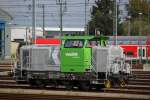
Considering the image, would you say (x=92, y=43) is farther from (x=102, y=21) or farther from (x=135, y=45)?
(x=102, y=21)

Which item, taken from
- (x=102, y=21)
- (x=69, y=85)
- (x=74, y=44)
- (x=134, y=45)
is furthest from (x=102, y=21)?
(x=74, y=44)

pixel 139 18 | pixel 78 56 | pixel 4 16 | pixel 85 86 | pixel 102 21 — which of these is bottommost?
pixel 85 86

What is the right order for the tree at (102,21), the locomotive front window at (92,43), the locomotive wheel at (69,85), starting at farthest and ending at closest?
the tree at (102,21) < the locomotive wheel at (69,85) < the locomotive front window at (92,43)

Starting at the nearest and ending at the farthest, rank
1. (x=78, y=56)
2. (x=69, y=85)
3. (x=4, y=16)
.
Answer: (x=78, y=56)
(x=69, y=85)
(x=4, y=16)

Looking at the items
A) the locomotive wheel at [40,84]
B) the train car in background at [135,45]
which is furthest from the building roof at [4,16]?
the locomotive wheel at [40,84]

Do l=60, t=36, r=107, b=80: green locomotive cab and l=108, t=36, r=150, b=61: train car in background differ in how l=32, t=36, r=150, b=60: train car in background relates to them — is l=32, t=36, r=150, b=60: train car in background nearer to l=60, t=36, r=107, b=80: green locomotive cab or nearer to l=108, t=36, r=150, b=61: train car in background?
l=108, t=36, r=150, b=61: train car in background

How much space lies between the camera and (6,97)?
19.4 metres

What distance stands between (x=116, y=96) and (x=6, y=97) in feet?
15.6

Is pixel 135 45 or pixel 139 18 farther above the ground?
pixel 139 18

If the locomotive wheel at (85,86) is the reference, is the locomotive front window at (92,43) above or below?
above

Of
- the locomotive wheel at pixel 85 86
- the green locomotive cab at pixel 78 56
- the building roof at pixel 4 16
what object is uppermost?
the building roof at pixel 4 16

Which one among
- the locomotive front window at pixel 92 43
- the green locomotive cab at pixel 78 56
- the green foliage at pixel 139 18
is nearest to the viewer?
the green locomotive cab at pixel 78 56

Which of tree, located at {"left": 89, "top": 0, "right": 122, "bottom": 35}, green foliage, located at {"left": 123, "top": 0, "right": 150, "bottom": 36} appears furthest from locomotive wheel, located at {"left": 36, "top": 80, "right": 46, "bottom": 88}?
green foliage, located at {"left": 123, "top": 0, "right": 150, "bottom": 36}

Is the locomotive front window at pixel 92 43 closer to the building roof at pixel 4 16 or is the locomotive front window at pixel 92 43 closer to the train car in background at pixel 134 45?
the train car in background at pixel 134 45
